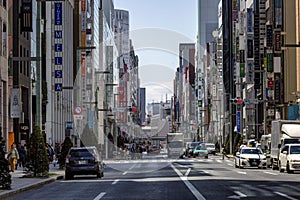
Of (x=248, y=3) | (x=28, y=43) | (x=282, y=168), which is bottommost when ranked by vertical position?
(x=282, y=168)

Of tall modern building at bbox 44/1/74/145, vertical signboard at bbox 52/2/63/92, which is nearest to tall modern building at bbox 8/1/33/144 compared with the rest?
tall modern building at bbox 44/1/74/145

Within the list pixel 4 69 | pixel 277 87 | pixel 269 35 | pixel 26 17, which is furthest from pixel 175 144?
pixel 26 17

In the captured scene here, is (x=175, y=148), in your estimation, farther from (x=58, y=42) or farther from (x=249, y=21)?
(x=249, y=21)

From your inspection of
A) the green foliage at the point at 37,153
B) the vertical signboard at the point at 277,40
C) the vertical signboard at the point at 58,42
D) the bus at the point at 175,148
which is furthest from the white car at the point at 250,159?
the bus at the point at 175,148

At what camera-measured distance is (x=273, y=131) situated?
5391 centimetres

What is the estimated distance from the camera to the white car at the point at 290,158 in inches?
1700

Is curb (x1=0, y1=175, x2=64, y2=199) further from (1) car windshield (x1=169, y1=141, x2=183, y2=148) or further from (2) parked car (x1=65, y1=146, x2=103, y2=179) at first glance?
(1) car windshield (x1=169, y1=141, x2=183, y2=148)

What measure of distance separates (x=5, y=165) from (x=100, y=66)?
121558mm

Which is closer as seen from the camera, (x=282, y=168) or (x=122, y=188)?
(x=122, y=188)

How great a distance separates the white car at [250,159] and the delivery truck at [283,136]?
1.36 metres

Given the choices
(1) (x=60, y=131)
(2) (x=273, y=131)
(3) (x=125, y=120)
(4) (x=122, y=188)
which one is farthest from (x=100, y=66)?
(4) (x=122, y=188)

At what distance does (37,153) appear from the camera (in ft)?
119

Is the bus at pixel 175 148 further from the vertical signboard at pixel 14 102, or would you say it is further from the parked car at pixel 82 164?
the parked car at pixel 82 164

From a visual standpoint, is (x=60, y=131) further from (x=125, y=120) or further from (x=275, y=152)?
(x=125, y=120)
